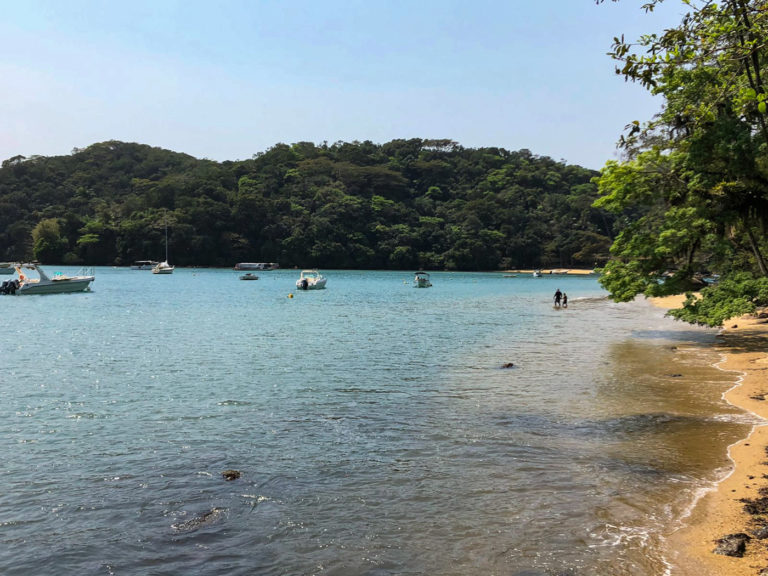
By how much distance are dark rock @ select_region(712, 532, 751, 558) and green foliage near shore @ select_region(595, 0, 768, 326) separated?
556cm

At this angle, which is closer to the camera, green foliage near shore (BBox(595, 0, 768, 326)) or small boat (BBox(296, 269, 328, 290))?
green foliage near shore (BBox(595, 0, 768, 326))

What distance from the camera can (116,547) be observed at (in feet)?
26.7

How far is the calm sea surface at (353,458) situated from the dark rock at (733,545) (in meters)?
0.74

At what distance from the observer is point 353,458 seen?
39.3 ft

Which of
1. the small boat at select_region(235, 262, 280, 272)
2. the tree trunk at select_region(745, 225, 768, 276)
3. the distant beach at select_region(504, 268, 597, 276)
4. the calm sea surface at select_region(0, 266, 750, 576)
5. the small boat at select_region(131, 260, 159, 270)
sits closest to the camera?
the calm sea surface at select_region(0, 266, 750, 576)

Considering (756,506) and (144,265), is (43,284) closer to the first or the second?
(756,506)

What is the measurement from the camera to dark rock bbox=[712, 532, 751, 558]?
24.8 ft

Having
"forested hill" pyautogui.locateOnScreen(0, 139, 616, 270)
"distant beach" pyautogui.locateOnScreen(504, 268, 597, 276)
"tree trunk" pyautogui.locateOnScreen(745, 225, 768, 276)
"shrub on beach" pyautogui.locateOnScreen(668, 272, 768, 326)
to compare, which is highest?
"forested hill" pyautogui.locateOnScreen(0, 139, 616, 270)

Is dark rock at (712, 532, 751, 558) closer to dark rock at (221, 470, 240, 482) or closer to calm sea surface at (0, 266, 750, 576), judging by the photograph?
calm sea surface at (0, 266, 750, 576)

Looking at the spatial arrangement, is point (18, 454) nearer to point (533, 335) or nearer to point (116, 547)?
point (116, 547)

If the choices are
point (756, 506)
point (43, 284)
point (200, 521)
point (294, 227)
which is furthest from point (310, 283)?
point (294, 227)

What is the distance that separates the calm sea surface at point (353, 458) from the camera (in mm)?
8055

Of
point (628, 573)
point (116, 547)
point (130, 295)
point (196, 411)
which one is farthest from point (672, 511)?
point (130, 295)

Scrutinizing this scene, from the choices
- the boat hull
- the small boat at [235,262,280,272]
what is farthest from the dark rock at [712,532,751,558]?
the small boat at [235,262,280,272]
